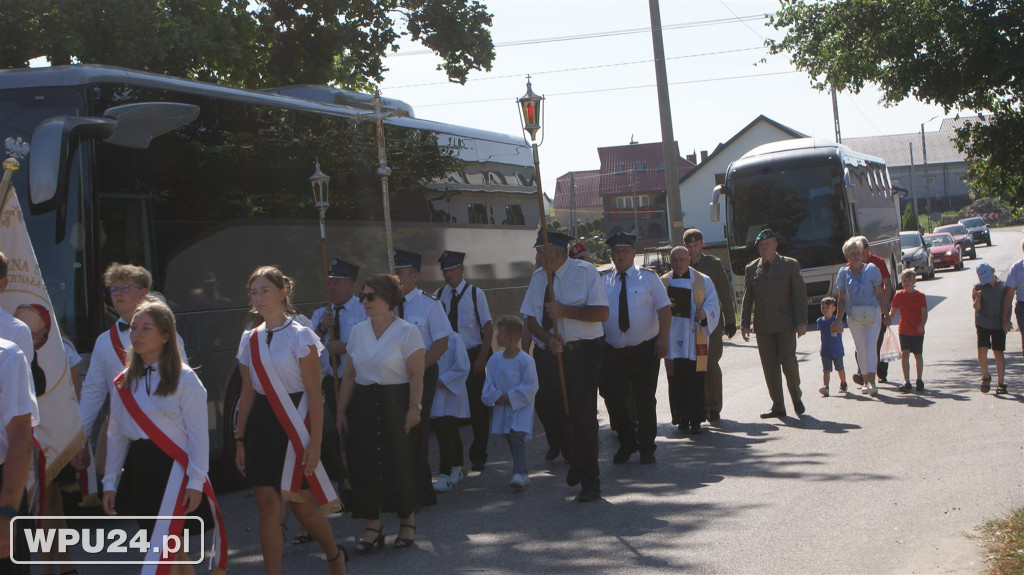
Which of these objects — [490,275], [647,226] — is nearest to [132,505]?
[490,275]

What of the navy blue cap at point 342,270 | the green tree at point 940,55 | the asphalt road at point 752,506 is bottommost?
the asphalt road at point 752,506

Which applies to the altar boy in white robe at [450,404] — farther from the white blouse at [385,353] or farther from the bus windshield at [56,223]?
the bus windshield at [56,223]

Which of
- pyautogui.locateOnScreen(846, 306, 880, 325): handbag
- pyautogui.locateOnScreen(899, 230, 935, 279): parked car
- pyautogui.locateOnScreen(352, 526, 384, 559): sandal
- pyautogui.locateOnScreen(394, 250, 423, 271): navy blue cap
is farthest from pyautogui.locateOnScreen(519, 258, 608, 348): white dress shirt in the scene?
pyautogui.locateOnScreen(899, 230, 935, 279): parked car

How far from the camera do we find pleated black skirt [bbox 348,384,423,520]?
21.9 ft

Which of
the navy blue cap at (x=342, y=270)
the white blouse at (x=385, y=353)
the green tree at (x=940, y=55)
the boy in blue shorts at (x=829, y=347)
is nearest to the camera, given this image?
the white blouse at (x=385, y=353)

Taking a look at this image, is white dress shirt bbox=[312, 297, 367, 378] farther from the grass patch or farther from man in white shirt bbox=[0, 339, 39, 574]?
the grass patch

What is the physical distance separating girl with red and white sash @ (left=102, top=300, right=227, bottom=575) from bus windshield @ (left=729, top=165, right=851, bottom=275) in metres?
19.2

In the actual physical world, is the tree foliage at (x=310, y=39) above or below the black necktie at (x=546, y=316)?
above

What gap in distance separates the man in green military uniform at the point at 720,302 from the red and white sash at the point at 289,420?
577cm

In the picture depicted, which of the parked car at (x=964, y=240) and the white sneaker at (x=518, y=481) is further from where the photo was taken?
the parked car at (x=964, y=240)

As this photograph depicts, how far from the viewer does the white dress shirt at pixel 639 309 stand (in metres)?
9.13

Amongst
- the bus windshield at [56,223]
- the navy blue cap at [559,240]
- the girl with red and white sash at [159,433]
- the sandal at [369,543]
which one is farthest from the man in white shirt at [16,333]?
the navy blue cap at [559,240]

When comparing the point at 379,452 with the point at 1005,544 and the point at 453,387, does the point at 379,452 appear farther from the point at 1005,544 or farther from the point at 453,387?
the point at 1005,544

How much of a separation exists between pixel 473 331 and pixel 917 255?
30603 mm
